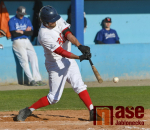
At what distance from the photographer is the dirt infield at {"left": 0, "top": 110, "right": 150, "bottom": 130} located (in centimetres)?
510

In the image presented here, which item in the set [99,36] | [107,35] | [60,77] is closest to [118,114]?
[60,77]

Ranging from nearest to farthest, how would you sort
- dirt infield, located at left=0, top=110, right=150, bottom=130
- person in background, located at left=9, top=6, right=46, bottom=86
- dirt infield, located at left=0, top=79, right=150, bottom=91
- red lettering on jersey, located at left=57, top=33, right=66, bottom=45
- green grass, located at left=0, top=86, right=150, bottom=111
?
dirt infield, located at left=0, top=110, right=150, bottom=130 → red lettering on jersey, located at left=57, top=33, right=66, bottom=45 → green grass, located at left=0, top=86, right=150, bottom=111 → dirt infield, located at left=0, top=79, right=150, bottom=91 → person in background, located at left=9, top=6, right=46, bottom=86

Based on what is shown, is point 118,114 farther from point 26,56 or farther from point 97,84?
point 26,56

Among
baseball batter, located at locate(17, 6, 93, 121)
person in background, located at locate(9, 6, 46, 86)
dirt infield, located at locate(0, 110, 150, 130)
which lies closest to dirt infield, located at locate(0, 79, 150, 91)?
person in background, located at locate(9, 6, 46, 86)

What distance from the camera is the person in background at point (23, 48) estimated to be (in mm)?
10367

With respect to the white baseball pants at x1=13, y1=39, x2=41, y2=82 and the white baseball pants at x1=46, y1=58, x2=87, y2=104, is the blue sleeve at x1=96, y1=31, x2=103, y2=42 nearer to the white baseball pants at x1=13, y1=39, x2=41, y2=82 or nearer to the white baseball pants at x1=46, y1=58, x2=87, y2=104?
the white baseball pants at x1=13, y1=39, x2=41, y2=82

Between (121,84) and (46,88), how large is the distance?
2391mm

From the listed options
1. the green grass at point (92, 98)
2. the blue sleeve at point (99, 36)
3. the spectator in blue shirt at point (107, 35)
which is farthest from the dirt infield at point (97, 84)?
the blue sleeve at point (99, 36)

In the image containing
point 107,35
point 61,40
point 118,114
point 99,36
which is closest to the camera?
point 61,40

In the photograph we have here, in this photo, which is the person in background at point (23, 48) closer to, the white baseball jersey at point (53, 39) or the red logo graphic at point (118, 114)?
the red logo graphic at point (118, 114)

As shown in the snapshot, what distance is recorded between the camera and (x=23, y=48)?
1055 cm

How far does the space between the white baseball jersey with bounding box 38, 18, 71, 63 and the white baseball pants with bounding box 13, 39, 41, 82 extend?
15.3ft

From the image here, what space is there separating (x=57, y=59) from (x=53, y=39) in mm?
409

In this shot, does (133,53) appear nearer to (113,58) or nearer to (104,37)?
(113,58)
